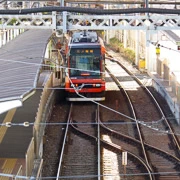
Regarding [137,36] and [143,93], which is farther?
[137,36]

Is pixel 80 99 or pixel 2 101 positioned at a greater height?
pixel 2 101

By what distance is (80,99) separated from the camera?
1761 cm

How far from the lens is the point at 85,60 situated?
57.1 ft

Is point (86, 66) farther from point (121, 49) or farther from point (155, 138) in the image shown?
point (121, 49)

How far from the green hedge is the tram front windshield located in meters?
10.9

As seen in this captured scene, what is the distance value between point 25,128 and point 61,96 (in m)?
6.56

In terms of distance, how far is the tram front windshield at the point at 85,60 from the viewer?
17.3 metres

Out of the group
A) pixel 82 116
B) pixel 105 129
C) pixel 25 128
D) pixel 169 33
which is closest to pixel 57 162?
pixel 25 128

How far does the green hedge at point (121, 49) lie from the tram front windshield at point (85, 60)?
1088 centimetres

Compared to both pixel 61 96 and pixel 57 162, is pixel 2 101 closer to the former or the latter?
pixel 57 162

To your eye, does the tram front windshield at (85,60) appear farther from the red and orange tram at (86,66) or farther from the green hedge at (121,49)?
the green hedge at (121,49)

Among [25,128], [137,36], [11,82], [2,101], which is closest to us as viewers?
[2,101]

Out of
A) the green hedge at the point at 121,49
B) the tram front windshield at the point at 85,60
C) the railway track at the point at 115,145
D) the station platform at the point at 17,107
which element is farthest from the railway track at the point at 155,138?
the green hedge at the point at 121,49

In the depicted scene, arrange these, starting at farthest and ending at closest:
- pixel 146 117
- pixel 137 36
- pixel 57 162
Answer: pixel 137 36
pixel 146 117
pixel 57 162
